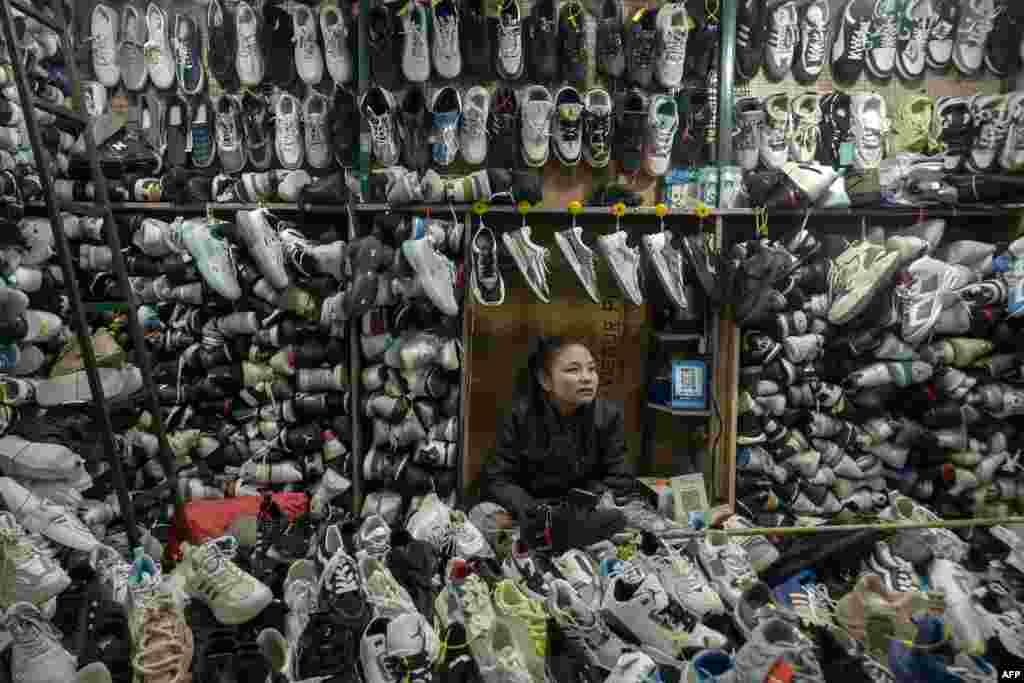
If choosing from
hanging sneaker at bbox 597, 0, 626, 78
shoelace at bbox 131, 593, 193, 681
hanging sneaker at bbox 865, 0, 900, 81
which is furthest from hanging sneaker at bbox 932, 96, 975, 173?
shoelace at bbox 131, 593, 193, 681

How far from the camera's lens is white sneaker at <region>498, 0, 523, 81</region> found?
2957 millimetres

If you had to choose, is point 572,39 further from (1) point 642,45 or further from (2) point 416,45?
(2) point 416,45

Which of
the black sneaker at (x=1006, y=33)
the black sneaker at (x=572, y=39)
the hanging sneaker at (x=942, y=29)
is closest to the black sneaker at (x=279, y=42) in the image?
the black sneaker at (x=572, y=39)

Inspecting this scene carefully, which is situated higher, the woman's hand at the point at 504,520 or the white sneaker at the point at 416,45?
the white sneaker at the point at 416,45

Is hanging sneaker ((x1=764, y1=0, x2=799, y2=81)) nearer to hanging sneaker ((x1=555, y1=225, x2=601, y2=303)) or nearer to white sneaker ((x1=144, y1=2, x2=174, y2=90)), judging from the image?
hanging sneaker ((x1=555, y1=225, x2=601, y2=303))

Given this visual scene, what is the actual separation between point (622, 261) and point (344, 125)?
1502mm

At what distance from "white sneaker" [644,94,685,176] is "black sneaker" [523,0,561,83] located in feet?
1.40

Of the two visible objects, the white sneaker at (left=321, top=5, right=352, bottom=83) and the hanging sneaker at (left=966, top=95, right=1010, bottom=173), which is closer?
the white sneaker at (left=321, top=5, right=352, bottom=83)

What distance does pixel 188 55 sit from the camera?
3168mm

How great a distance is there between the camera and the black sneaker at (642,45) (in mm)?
3055

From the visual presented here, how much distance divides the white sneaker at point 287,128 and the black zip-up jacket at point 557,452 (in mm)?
1704

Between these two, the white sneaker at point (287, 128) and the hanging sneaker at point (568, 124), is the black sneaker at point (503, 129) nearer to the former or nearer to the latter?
the hanging sneaker at point (568, 124)

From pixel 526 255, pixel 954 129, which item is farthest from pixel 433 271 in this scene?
pixel 954 129

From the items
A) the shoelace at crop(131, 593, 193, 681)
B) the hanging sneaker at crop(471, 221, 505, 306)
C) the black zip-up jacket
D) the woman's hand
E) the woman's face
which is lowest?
the woman's hand
